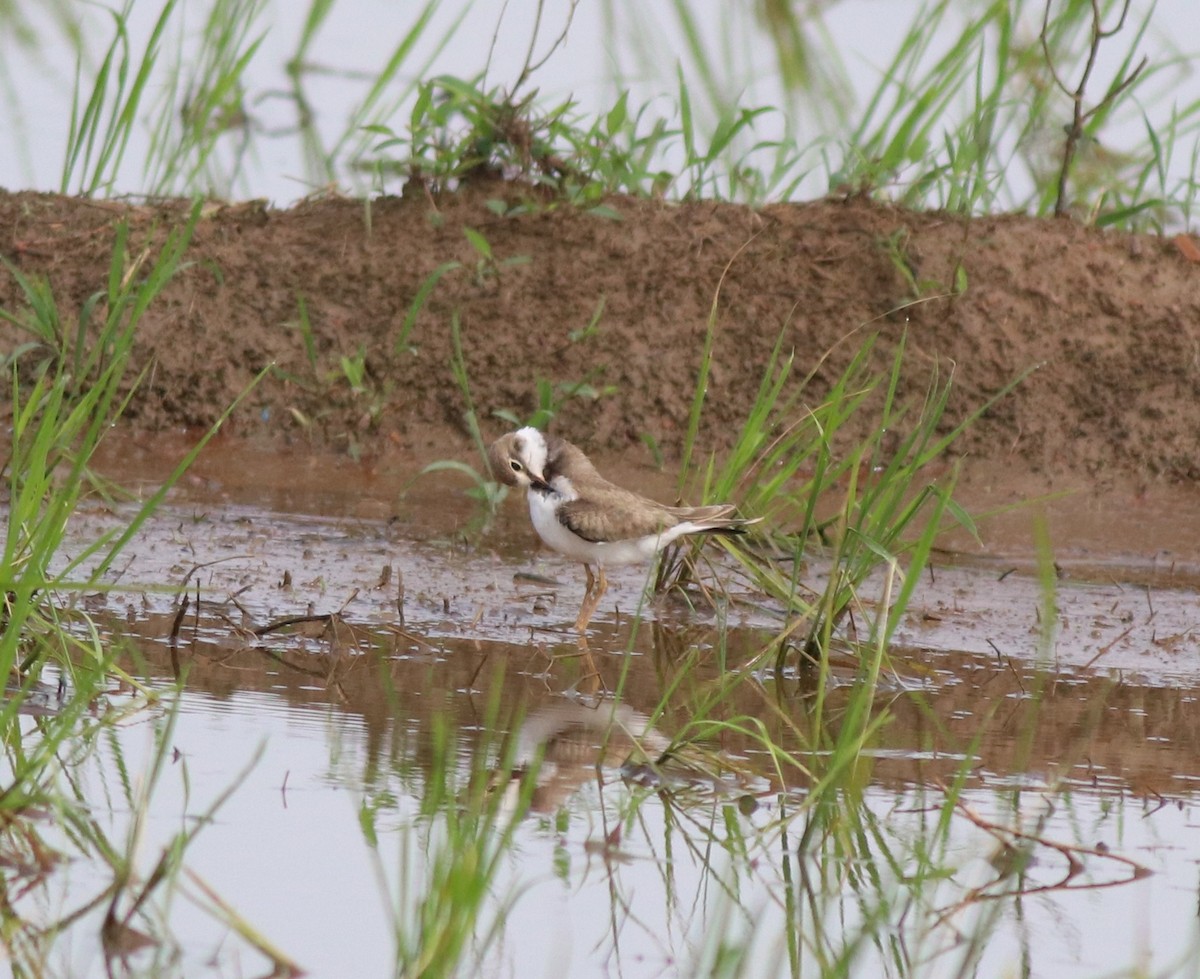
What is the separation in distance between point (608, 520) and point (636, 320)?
2126 millimetres

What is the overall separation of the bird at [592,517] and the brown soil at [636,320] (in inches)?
55.9

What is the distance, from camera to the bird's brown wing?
19.6 ft

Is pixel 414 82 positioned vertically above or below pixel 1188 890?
above

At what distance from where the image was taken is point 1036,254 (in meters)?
8.02

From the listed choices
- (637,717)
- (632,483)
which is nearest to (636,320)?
(632,483)

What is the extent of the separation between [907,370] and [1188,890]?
442 centimetres

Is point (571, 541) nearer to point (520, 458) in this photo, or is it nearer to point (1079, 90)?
point (520, 458)

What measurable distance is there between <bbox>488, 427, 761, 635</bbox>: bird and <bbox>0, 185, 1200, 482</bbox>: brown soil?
4.66ft

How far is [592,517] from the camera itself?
6004 mm

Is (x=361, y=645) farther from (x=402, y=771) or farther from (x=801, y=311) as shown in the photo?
(x=801, y=311)

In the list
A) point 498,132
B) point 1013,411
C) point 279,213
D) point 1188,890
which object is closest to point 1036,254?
point 1013,411

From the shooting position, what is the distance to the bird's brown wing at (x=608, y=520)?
5.98 meters

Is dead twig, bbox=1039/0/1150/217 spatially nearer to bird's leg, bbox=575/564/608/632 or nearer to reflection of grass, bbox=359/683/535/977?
bird's leg, bbox=575/564/608/632

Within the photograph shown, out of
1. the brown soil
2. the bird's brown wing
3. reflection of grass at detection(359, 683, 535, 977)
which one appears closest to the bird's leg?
the bird's brown wing
